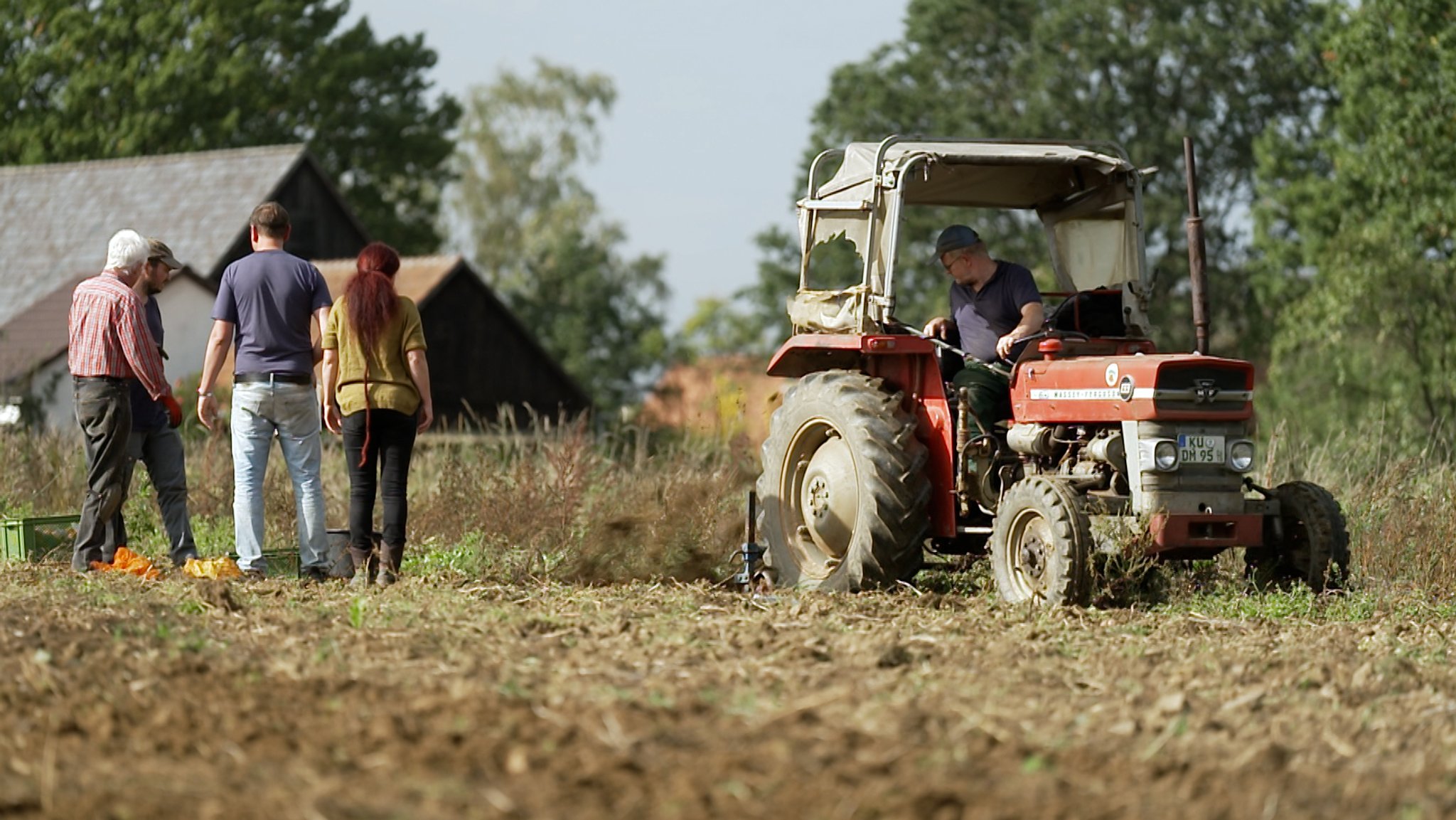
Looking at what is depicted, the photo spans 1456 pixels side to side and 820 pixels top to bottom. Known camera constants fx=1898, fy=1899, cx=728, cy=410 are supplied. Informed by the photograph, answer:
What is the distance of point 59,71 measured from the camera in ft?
148

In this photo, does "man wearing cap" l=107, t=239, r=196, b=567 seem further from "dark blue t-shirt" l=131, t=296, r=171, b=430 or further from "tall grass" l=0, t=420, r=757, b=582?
"tall grass" l=0, t=420, r=757, b=582

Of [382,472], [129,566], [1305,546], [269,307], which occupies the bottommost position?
[129,566]

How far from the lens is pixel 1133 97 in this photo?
39094 mm

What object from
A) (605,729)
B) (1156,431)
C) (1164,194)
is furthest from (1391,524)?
(1164,194)

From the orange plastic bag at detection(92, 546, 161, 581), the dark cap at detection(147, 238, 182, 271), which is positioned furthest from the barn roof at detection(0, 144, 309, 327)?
the orange plastic bag at detection(92, 546, 161, 581)

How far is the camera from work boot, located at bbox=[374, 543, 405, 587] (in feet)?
30.6

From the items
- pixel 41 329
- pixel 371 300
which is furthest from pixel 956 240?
pixel 41 329

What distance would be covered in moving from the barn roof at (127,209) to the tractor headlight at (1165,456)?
28979mm

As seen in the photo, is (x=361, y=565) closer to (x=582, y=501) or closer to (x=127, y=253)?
(x=127, y=253)

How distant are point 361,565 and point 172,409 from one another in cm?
155

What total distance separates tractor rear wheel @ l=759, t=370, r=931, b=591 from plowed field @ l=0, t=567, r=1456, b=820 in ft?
3.63

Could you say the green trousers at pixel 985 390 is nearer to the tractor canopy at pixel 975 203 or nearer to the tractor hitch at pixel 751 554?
the tractor canopy at pixel 975 203

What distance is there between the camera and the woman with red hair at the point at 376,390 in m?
9.37

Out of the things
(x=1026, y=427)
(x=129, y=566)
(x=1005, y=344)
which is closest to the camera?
(x=1026, y=427)
